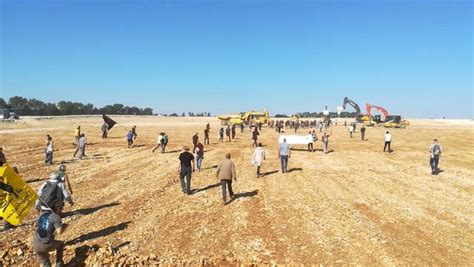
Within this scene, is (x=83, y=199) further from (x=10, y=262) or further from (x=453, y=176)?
(x=453, y=176)

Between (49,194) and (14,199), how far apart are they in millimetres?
1101

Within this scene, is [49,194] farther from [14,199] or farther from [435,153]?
[435,153]

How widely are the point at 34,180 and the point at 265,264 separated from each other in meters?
14.6

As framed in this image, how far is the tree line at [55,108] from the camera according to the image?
123 m

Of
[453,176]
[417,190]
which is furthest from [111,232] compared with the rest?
[453,176]

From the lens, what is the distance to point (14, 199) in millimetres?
9000

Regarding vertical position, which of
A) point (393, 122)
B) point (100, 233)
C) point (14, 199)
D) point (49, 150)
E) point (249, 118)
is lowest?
point (100, 233)

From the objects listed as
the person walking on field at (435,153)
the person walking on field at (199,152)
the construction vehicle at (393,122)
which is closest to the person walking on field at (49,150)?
the person walking on field at (199,152)

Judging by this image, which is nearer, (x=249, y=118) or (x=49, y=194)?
(x=49, y=194)

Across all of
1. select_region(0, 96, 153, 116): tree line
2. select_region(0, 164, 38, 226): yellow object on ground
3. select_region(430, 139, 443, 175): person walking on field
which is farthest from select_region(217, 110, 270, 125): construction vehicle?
select_region(0, 96, 153, 116): tree line

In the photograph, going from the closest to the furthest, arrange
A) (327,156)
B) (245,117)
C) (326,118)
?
1. (327,156)
2. (245,117)
3. (326,118)

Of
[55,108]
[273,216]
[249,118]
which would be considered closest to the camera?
[273,216]

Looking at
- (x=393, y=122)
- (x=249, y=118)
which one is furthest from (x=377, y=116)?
(x=249, y=118)

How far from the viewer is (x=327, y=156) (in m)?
29.1
